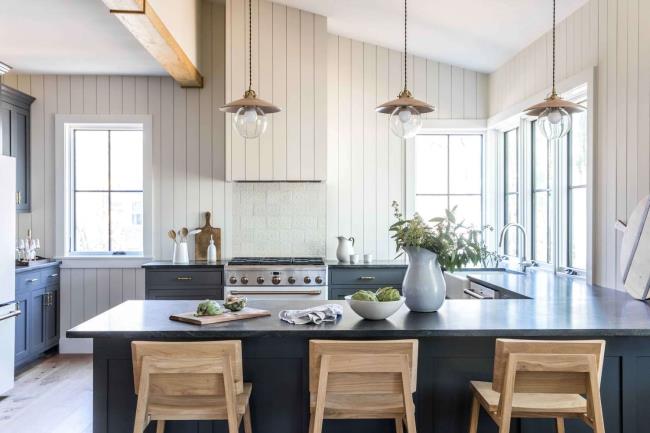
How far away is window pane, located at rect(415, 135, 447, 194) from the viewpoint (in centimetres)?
523

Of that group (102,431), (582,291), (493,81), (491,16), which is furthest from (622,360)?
(493,81)

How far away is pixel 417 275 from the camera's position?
95.2 inches

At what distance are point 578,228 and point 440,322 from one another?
1.99 meters

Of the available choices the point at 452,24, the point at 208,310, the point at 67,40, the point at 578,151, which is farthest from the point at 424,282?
the point at 67,40

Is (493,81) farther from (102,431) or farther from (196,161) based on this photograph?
(102,431)

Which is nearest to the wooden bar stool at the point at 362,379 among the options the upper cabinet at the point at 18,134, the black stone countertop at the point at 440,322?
the black stone countertop at the point at 440,322

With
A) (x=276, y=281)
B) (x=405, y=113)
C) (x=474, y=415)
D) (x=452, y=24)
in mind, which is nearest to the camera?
(x=474, y=415)

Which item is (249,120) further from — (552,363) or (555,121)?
(552,363)

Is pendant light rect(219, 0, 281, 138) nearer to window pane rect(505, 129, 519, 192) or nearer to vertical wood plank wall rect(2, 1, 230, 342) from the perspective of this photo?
vertical wood plank wall rect(2, 1, 230, 342)

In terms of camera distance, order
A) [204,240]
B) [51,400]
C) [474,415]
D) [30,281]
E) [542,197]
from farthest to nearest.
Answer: [204,240]
[30,281]
[542,197]
[51,400]
[474,415]

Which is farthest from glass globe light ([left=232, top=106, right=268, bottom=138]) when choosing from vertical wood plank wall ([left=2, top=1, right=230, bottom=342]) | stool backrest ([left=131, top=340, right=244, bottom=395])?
vertical wood plank wall ([left=2, top=1, right=230, bottom=342])

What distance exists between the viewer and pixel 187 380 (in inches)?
73.2

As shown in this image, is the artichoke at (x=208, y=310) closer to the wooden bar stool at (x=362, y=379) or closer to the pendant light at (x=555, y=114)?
the wooden bar stool at (x=362, y=379)

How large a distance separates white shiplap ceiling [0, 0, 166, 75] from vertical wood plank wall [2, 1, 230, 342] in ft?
0.61
